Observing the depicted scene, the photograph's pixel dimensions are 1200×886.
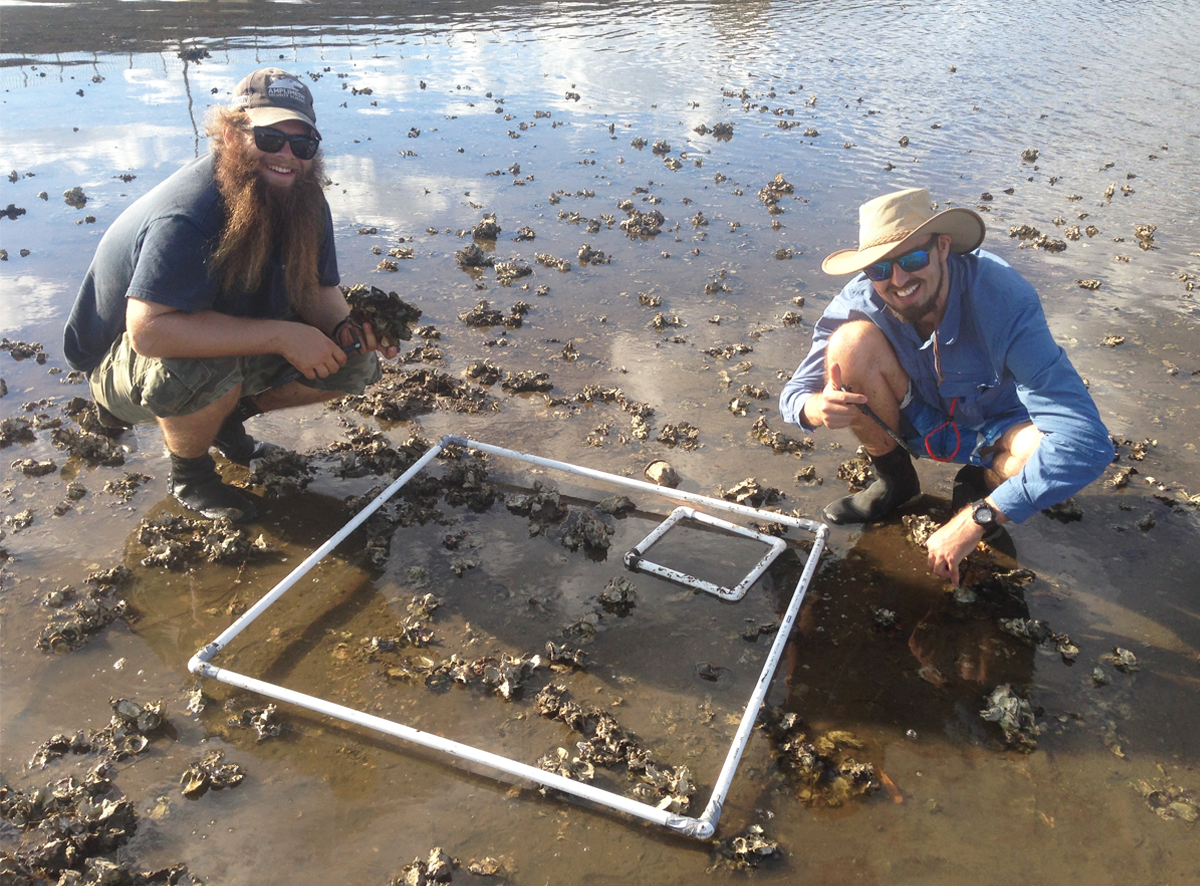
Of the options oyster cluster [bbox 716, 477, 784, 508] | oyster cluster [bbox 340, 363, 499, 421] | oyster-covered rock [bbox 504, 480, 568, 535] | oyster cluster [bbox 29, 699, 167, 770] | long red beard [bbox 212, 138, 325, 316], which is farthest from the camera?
oyster cluster [bbox 340, 363, 499, 421]

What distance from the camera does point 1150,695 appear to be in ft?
10.6

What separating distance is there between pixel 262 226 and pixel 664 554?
2370mm

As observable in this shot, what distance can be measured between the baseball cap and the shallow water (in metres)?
1.84

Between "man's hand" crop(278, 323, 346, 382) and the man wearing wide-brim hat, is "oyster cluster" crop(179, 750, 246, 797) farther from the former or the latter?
the man wearing wide-brim hat

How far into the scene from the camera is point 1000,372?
3541mm

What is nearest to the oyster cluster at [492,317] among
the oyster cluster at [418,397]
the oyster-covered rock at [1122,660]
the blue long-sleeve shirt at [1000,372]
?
the oyster cluster at [418,397]

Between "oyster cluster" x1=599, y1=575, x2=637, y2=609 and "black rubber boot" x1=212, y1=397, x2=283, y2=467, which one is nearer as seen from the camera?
"oyster cluster" x1=599, y1=575, x2=637, y2=609

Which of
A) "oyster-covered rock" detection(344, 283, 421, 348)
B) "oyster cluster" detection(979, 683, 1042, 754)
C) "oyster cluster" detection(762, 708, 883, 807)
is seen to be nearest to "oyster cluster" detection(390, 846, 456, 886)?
"oyster cluster" detection(762, 708, 883, 807)

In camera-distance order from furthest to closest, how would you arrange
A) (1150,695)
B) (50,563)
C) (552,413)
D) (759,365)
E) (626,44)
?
1. (626,44)
2. (759,365)
3. (552,413)
4. (50,563)
5. (1150,695)

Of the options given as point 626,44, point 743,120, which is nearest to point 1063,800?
point 743,120

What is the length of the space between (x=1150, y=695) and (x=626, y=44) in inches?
621

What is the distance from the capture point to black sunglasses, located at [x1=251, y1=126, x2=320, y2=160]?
362 centimetres

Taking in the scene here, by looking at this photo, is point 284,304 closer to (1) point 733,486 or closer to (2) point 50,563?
(2) point 50,563

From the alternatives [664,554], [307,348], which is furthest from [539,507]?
[307,348]
